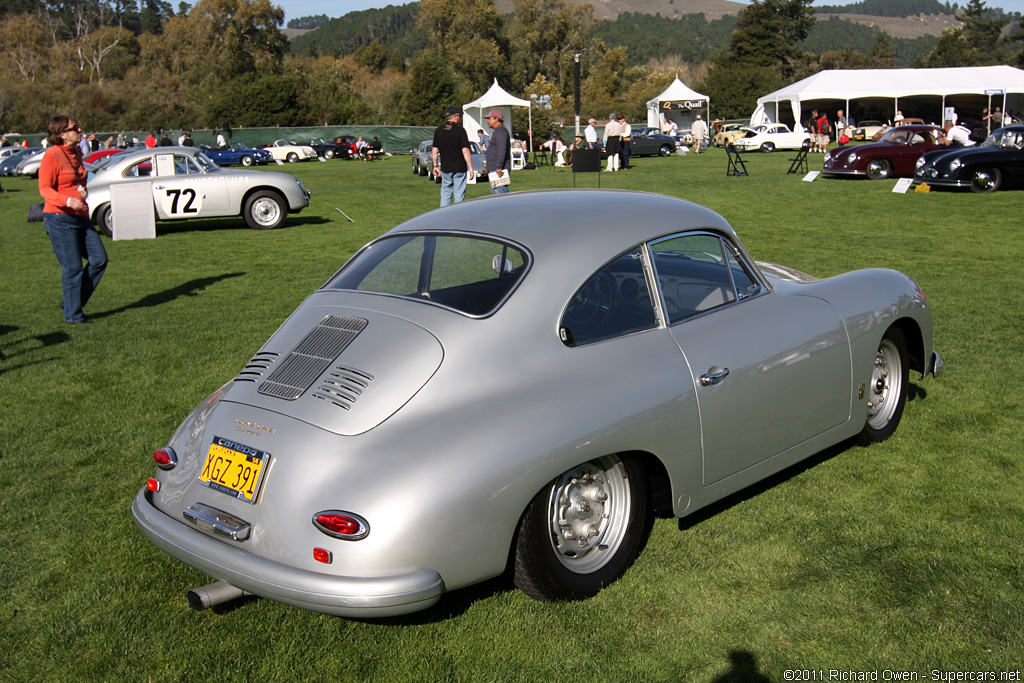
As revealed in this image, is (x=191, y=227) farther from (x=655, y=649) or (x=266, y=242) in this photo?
(x=655, y=649)

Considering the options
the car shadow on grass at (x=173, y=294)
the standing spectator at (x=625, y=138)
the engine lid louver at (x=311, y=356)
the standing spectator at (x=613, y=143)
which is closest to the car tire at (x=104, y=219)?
the car shadow on grass at (x=173, y=294)

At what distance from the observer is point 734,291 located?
4.18m

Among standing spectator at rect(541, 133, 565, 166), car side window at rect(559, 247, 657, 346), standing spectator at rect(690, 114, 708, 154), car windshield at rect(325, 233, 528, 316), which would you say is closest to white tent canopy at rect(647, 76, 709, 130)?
standing spectator at rect(690, 114, 708, 154)

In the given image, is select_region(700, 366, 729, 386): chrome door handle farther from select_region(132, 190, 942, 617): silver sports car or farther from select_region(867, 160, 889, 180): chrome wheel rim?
select_region(867, 160, 889, 180): chrome wheel rim

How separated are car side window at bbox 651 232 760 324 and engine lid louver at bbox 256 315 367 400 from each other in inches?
54.8

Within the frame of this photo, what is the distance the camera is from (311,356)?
11.4 ft

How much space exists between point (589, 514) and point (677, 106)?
54.7 metres

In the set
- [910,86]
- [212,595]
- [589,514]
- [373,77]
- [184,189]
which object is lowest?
[212,595]

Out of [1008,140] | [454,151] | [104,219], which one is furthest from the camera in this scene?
[1008,140]

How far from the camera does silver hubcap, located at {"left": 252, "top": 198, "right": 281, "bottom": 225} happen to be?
54.4 feet

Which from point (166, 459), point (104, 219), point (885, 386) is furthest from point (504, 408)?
point (104, 219)

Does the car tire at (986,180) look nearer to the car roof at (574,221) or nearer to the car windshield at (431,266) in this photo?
the car roof at (574,221)

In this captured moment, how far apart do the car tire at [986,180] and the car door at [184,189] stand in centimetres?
1639

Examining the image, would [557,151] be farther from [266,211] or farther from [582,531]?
[582,531]
